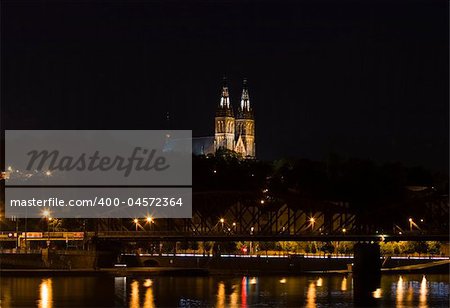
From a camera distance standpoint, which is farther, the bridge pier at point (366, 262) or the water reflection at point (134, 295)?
the bridge pier at point (366, 262)

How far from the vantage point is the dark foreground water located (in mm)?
83312

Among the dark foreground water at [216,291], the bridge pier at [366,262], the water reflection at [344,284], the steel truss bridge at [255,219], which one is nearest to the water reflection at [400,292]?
the dark foreground water at [216,291]

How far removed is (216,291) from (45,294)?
12173mm

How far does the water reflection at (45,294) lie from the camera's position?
81625mm

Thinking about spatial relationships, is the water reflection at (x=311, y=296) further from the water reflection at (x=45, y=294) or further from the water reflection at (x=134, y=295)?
the water reflection at (x=45, y=294)

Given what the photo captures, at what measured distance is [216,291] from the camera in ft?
306

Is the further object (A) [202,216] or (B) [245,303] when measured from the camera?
(A) [202,216]

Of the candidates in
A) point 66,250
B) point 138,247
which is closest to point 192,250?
point 138,247

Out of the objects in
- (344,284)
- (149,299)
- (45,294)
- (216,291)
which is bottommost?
(149,299)

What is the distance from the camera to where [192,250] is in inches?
5866

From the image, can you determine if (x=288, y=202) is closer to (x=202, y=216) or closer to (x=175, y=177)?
(x=202, y=216)

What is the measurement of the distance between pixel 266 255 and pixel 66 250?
22639 millimetres

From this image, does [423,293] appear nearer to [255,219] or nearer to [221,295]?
[221,295]

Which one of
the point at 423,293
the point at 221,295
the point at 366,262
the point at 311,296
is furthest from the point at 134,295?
the point at 366,262
